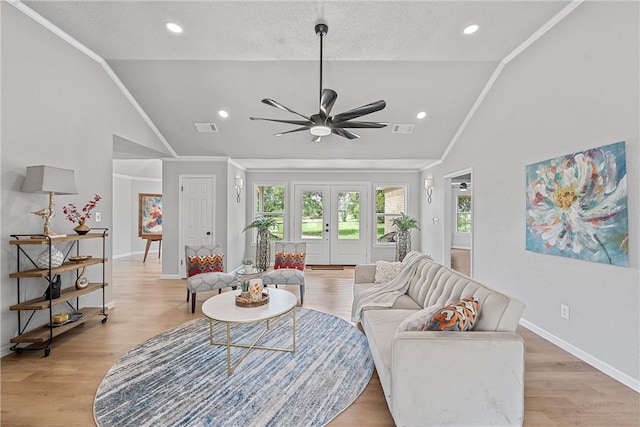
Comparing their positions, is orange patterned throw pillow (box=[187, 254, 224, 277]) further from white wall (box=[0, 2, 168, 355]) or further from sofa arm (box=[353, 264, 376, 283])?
sofa arm (box=[353, 264, 376, 283])

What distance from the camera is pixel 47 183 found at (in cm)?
267

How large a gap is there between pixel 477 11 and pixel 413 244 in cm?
524

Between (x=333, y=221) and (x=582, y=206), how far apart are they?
16.5ft

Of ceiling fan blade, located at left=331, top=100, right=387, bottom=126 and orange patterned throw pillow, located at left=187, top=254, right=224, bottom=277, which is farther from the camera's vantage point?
orange patterned throw pillow, located at left=187, top=254, right=224, bottom=277

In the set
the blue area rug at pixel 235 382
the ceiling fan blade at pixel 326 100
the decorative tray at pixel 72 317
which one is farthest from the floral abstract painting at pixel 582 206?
the decorative tray at pixel 72 317

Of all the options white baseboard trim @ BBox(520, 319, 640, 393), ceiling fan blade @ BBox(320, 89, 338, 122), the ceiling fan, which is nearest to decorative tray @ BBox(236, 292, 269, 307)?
the ceiling fan

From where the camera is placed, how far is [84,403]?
2053mm

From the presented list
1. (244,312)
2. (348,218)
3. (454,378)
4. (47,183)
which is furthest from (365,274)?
(348,218)

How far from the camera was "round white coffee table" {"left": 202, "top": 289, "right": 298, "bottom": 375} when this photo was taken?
237cm

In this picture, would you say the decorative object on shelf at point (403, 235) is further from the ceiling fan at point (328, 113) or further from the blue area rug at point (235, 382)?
the ceiling fan at point (328, 113)

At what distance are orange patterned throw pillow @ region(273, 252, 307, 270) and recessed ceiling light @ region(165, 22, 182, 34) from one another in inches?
128

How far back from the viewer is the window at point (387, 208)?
284 inches

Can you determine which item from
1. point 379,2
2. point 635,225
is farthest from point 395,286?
point 379,2

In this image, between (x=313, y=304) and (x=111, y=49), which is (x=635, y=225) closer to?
(x=313, y=304)
